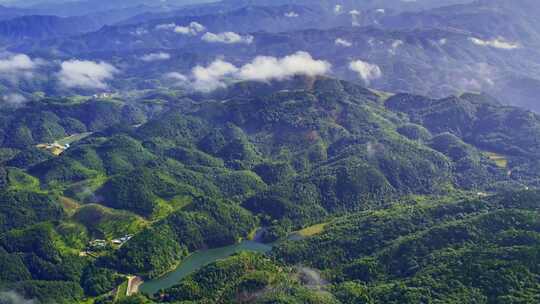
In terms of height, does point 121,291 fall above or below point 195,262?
above

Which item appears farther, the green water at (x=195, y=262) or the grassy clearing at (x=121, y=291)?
the green water at (x=195, y=262)

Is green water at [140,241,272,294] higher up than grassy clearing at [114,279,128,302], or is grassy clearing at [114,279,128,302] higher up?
grassy clearing at [114,279,128,302]

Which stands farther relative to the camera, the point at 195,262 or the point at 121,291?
the point at 195,262

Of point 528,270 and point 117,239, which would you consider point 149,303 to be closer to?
point 117,239

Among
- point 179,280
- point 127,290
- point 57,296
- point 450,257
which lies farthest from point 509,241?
point 57,296

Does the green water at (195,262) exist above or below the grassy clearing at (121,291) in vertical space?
below

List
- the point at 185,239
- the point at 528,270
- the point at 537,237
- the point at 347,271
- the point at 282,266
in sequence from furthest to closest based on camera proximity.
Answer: the point at 185,239, the point at 282,266, the point at 347,271, the point at 537,237, the point at 528,270

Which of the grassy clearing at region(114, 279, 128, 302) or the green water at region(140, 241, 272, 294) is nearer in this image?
the grassy clearing at region(114, 279, 128, 302)

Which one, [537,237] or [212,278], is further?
[212,278]
